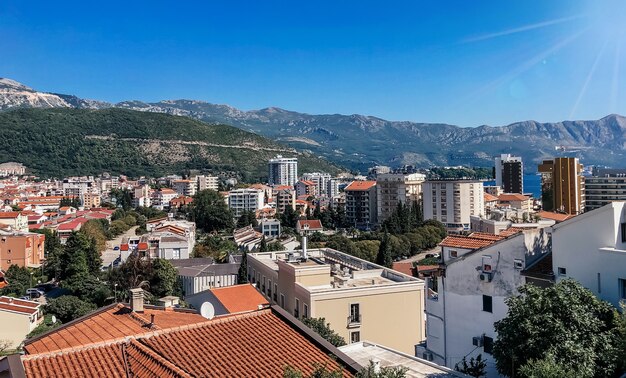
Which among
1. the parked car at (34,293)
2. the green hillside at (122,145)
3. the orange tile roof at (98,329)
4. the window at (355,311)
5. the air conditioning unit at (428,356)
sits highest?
the green hillside at (122,145)

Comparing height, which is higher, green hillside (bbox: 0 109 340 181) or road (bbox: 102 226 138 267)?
green hillside (bbox: 0 109 340 181)

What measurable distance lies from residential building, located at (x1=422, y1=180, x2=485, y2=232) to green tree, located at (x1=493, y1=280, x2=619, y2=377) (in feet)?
201

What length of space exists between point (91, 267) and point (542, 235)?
32956 mm

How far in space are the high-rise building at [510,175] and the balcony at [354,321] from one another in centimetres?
10461

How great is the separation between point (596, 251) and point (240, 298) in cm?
1257

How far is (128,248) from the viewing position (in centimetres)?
4197

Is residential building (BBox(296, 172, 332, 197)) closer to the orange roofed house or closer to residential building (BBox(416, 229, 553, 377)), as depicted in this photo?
residential building (BBox(416, 229, 553, 377))

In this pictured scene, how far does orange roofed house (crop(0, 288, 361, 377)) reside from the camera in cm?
575

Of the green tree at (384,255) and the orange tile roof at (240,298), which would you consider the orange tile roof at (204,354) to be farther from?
the green tree at (384,255)

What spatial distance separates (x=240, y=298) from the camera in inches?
741

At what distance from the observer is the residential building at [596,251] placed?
891cm

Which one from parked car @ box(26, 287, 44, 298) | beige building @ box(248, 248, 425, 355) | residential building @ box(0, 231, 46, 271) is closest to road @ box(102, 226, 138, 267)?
residential building @ box(0, 231, 46, 271)

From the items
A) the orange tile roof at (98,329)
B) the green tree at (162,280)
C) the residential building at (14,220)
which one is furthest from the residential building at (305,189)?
the orange tile roof at (98,329)

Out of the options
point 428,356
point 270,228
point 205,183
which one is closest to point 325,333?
point 428,356
